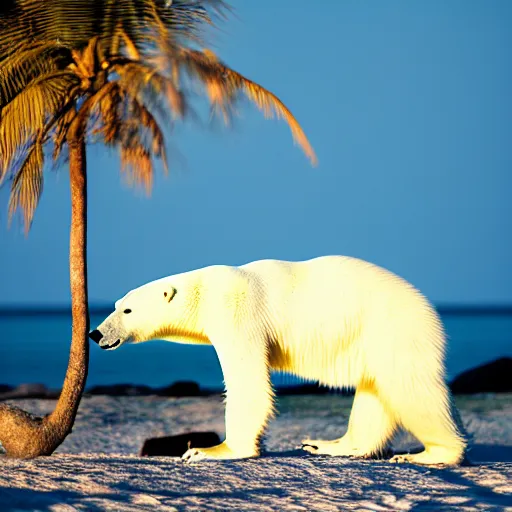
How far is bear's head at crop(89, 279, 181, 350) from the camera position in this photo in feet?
26.0

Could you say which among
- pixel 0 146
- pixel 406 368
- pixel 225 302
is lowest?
pixel 406 368

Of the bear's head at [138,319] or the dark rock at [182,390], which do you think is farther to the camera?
the dark rock at [182,390]

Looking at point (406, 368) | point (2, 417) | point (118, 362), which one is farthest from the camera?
point (118, 362)

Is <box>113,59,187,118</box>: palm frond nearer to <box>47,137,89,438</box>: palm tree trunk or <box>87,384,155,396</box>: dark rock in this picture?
<box>47,137,89,438</box>: palm tree trunk

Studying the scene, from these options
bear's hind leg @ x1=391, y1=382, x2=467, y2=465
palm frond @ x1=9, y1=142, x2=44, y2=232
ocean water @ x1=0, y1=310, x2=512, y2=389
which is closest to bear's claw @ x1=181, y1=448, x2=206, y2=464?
bear's hind leg @ x1=391, y1=382, x2=467, y2=465

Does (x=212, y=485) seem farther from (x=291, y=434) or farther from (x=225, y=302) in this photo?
(x=291, y=434)

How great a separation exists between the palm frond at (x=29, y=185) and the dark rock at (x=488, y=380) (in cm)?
1463

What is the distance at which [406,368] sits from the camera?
24.1 feet

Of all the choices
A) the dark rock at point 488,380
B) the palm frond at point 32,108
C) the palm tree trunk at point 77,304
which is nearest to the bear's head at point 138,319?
the palm tree trunk at point 77,304

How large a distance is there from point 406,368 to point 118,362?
157ft

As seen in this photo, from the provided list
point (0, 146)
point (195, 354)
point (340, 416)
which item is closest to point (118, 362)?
point (195, 354)

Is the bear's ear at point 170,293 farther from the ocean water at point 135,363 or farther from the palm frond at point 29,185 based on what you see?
the ocean water at point 135,363

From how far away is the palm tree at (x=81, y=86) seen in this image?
8125 millimetres

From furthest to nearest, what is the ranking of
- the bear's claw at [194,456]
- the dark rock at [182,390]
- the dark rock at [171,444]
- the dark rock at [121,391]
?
the dark rock at [182,390] < the dark rock at [121,391] < the dark rock at [171,444] < the bear's claw at [194,456]
